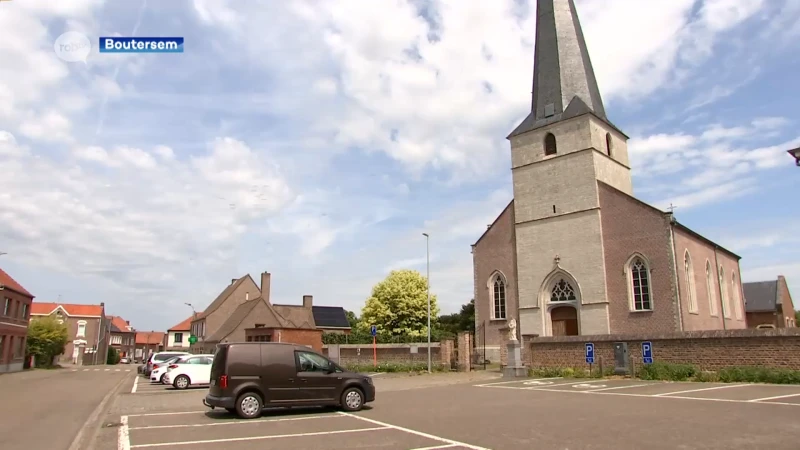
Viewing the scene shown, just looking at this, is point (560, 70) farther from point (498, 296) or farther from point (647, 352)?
point (647, 352)

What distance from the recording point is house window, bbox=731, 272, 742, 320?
38969 millimetres

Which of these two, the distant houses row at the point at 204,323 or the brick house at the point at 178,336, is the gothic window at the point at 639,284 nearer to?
the distant houses row at the point at 204,323

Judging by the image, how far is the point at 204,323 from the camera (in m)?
61.2

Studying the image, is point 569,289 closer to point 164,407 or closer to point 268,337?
point 268,337

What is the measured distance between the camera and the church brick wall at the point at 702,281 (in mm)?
29047

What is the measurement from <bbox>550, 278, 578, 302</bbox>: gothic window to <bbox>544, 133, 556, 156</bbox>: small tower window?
314 inches

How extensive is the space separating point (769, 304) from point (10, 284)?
72262 millimetres

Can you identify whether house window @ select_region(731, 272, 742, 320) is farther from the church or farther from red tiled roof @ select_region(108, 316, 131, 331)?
red tiled roof @ select_region(108, 316, 131, 331)

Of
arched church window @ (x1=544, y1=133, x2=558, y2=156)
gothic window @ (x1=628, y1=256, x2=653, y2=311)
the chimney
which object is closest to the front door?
gothic window @ (x1=628, y1=256, x2=653, y2=311)

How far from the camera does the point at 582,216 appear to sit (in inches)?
1264

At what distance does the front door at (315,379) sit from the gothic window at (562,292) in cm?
2205

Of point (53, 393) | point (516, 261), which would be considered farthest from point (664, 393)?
point (53, 393)

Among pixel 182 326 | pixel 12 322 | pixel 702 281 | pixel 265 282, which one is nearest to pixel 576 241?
pixel 702 281

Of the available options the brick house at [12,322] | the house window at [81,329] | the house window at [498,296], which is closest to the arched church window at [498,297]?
the house window at [498,296]
